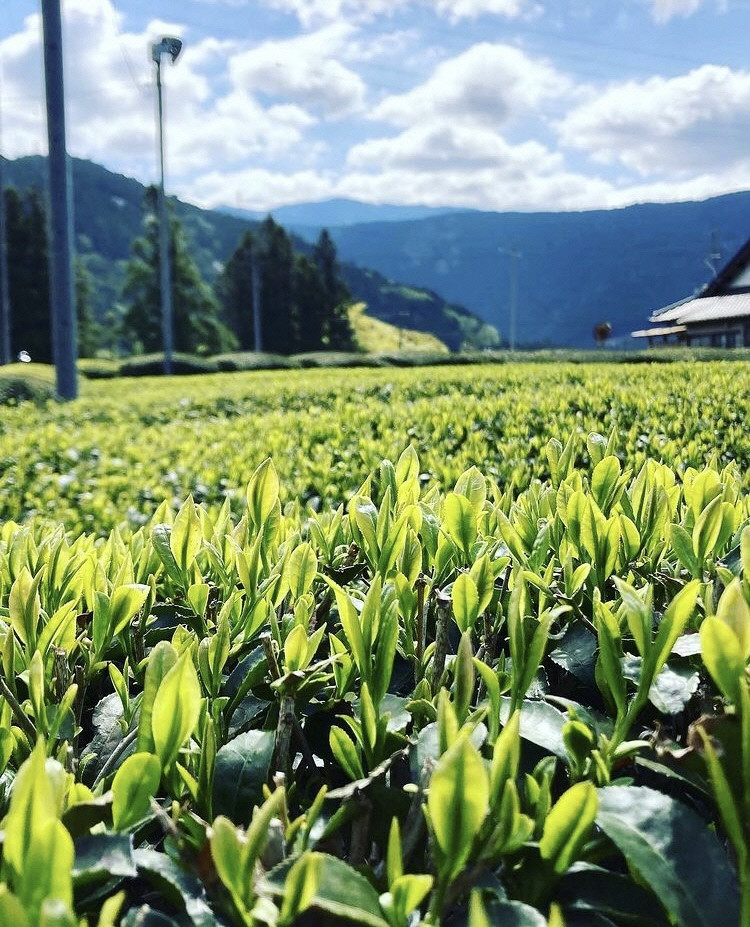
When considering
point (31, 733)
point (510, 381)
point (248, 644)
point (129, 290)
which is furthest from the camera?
point (129, 290)

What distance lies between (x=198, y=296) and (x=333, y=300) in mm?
13199

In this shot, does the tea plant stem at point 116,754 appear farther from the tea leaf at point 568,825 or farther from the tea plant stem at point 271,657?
the tea leaf at point 568,825

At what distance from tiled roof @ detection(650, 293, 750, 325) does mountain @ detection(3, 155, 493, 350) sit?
11561cm

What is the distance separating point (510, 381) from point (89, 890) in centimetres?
843

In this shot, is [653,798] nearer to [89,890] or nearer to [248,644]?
A: [89,890]

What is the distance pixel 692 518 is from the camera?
5.15ft

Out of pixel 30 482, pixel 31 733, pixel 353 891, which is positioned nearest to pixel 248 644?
pixel 31 733

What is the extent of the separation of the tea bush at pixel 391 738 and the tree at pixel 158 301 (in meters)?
70.4

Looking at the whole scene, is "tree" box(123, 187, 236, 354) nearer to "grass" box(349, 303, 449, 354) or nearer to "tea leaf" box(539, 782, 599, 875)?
"grass" box(349, 303, 449, 354)

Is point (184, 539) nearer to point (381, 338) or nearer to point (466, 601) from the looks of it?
point (466, 601)

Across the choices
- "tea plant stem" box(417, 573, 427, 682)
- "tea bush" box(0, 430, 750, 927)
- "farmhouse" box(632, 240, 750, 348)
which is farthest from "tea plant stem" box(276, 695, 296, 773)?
"farmhouse" box(632, 240, 750, 348)

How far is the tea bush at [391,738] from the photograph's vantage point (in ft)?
2.34

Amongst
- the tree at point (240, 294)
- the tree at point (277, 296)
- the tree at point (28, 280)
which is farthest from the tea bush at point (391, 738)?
the tree at point (240, 294)

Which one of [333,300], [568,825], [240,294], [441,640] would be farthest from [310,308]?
[568,825]
